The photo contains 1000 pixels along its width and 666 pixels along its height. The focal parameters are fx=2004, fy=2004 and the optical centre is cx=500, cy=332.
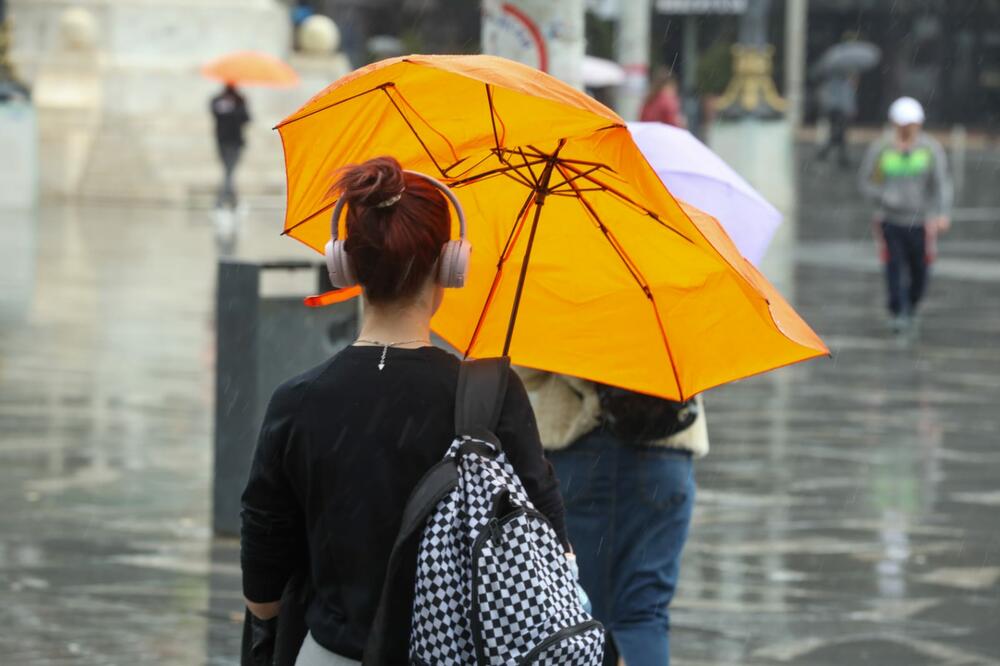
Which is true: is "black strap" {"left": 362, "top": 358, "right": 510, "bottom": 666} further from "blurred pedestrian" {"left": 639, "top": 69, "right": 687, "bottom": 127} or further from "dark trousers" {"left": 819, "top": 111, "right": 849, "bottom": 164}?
"dark trousers" {"left": 819, "top": 111, "right": 849, "bottom": 164}

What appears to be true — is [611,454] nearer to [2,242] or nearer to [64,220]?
[2,242]

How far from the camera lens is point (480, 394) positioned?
10.9ft

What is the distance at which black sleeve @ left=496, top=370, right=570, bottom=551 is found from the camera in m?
3.33

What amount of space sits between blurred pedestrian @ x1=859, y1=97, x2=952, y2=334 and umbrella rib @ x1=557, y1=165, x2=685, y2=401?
37.1ft

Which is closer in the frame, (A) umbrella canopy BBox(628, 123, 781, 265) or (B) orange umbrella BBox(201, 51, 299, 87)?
(A) umbrella canopy BBox(628, 123, 781, 265)

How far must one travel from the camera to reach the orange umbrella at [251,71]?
1040 inches

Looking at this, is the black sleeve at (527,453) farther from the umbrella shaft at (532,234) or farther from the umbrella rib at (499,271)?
the umbrella rib at (499,271)

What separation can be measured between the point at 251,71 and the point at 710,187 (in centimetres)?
2194

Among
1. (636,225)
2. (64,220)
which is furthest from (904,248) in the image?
(64,220)

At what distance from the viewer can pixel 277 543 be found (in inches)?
137

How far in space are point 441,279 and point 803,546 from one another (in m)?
5.09

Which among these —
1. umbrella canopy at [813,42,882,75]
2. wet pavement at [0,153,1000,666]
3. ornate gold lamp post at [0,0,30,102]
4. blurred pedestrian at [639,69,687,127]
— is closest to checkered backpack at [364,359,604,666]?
wet pavement at [0,153,1000,666]

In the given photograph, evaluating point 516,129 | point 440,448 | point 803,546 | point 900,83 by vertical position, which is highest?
point 900,83

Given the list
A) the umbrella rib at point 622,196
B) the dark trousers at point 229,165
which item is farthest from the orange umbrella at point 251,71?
the umbrella rib at point 622,196
